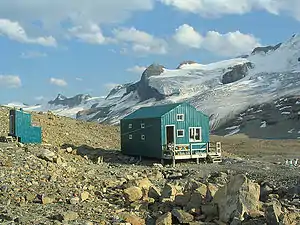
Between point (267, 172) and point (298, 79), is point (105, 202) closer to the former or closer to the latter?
point (267, 172)

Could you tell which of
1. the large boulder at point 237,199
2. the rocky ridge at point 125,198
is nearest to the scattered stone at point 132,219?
the rocky ridge at point 125,198

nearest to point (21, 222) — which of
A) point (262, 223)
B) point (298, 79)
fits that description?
point (262, 223)

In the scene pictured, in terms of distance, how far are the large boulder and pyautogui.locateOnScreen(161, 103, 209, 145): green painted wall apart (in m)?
18.8

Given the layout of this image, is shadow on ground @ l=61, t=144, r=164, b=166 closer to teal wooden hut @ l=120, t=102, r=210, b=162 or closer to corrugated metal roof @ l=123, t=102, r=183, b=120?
teal wooden hut @ l=120, t=102, r=210, b=162

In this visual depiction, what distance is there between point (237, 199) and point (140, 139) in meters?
22.6

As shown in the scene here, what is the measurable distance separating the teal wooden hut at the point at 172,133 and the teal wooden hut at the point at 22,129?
26.5ft

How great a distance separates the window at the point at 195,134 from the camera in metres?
35.9

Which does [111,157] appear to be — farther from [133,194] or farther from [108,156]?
[133,194]

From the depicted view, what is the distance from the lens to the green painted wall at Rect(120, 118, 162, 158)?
116 feet

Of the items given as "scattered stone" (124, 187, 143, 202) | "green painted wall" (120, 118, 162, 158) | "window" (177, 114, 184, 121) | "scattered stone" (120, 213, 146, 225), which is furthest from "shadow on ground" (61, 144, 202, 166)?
"scattered stone" (120, 213, 146, 225)

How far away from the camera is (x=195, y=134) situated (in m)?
36.2

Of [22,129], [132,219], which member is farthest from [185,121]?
[132,219]

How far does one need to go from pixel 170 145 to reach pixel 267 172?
8809 millimetres

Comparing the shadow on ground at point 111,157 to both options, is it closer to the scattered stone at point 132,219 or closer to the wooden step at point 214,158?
the wooden step at point 214,158
